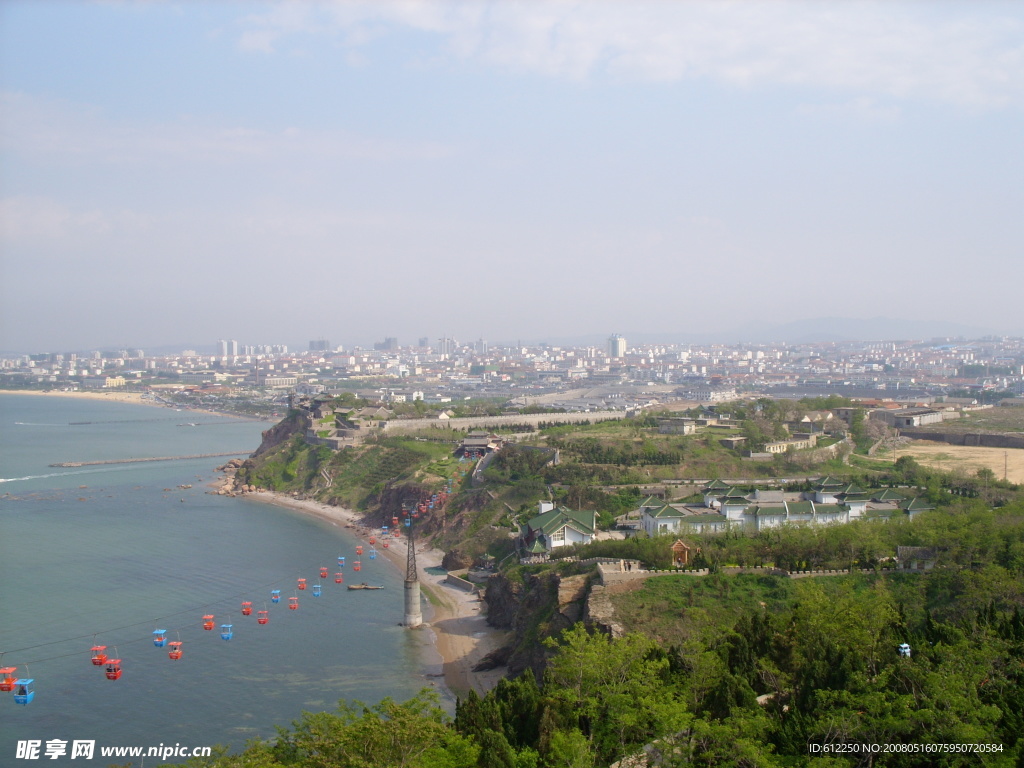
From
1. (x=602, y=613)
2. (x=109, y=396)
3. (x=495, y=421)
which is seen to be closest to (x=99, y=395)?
(x=109, y=396)

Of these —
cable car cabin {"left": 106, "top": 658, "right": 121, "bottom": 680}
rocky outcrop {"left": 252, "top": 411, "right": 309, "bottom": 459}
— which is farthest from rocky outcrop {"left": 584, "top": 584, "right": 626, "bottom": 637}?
rocky outcrop {"left": 252, "top": 411, "right": 309, "bottom": 459}

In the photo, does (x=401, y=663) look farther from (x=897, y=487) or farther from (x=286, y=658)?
(x=897, y=487)

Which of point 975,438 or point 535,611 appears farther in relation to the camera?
point 975,438

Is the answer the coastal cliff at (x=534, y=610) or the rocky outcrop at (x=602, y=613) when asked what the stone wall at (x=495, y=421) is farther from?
the rocky outcrop at (x=602, y=613)

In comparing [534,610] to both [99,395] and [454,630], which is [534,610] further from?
[99,395]

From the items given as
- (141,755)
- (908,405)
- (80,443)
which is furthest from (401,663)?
(80,443)

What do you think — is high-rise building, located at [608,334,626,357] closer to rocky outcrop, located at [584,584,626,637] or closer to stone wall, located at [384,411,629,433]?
stone wall, located at [384,411,629,433]

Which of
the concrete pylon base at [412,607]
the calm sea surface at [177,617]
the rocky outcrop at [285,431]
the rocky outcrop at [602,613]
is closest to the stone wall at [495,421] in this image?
the rocky outcrop at [285,431]
